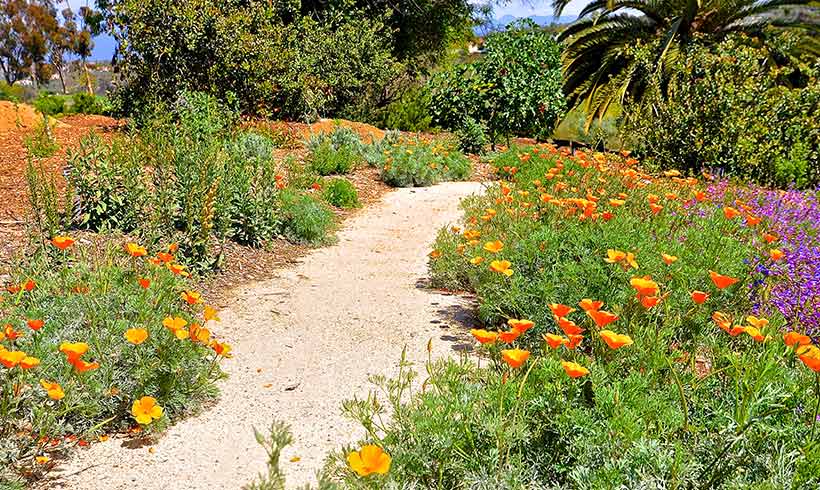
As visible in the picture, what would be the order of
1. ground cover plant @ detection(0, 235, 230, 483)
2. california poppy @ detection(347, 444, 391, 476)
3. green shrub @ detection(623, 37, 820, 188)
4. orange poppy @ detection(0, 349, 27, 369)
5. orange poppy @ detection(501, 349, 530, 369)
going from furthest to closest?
1. green shrub @ detection(623, 37, 820, 188)
2. ground cover plant @ detection(0, 235, 230, 483)
3. orange poppy @ detection(0, 349, 27, 369)
4. orange poppy @ detection(501, 349, 530, 369)
5. california poppy @ detection(347, 444, 391, 476)

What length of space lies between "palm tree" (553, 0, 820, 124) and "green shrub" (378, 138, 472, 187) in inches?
216

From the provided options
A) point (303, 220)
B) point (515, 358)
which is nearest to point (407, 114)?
point (303, 220)

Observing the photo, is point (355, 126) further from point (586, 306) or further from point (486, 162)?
point (586, 306)

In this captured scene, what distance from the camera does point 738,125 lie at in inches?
326

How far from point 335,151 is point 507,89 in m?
→ 4.16

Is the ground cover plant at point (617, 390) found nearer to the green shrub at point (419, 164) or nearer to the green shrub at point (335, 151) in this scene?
the green shrub at point (335, 151)

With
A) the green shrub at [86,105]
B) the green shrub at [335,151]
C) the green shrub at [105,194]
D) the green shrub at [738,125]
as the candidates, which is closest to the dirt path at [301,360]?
the green shrub at [105,194]

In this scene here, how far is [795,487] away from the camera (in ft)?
5.59

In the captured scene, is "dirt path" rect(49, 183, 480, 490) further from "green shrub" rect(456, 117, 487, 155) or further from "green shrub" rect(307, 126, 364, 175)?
"green shrub" rect(456, 117, 487, 155)

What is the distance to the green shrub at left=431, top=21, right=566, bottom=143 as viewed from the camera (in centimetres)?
1120

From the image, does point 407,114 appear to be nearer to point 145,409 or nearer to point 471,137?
point 471,137

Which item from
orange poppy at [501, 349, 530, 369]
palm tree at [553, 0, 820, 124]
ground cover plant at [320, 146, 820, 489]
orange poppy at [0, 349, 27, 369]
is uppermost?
palm tree at [553, 0, 820, 124]

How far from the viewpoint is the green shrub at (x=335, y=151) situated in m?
7.79

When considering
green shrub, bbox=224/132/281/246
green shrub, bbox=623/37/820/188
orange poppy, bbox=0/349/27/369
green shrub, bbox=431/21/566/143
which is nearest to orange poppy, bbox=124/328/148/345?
orange poppy, bbox=0/349/27/369
